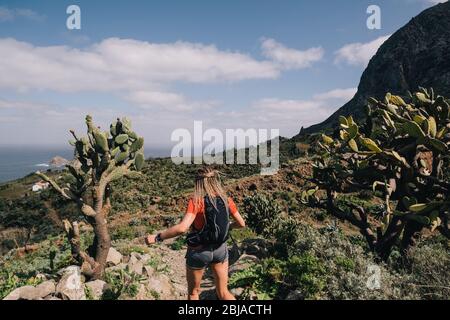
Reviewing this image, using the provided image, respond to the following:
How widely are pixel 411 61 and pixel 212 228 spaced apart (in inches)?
2922

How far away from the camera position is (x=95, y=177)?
7.42 metres

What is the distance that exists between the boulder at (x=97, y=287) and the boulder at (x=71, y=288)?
0.16 metres

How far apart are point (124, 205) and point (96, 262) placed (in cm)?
1885

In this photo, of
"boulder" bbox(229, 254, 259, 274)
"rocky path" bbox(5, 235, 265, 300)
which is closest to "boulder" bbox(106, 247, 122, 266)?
"rocky path" bbox(5, 235, 265, 300)

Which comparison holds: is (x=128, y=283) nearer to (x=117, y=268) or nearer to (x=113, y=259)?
(x=117, y=268)

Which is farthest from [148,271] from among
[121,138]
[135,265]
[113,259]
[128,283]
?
[121,138]

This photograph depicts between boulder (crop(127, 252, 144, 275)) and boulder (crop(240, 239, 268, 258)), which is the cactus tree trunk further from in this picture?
boulder (crop(240, 239, 268, 258))

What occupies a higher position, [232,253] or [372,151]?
[372,151]

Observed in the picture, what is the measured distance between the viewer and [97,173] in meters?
7.54

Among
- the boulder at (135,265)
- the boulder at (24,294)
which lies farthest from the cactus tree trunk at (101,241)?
the boulder at (24,294)

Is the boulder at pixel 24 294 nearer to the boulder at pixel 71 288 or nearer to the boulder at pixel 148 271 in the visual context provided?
the boulder at pixel 71 288
